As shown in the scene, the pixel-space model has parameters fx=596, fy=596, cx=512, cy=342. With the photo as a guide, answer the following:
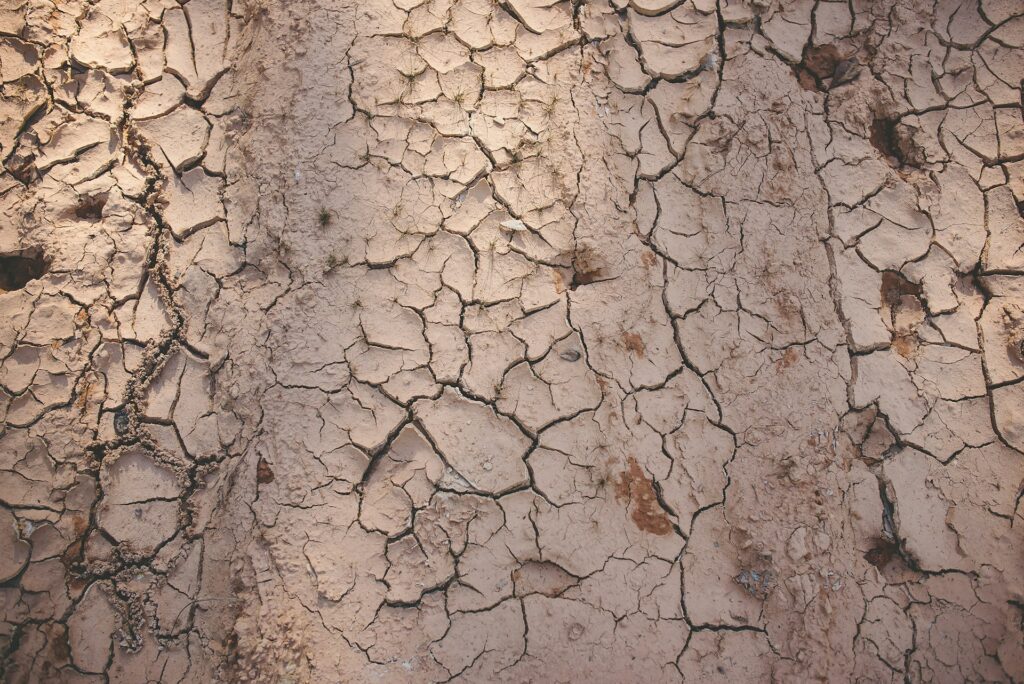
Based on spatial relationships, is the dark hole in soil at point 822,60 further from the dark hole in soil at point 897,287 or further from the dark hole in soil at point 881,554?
the dark hole in soil at point 881,554

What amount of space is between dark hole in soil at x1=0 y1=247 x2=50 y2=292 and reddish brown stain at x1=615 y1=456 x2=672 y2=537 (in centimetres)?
218

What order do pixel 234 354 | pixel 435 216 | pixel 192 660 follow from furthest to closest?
1. pixel 435 216
2. pixel 234 354
3. pixel 192 660

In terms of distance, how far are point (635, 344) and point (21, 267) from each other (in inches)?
87.1

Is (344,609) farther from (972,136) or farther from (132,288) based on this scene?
(972,136)

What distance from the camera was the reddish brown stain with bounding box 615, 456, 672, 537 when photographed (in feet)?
6.56

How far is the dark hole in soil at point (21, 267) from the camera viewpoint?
2.12 metres

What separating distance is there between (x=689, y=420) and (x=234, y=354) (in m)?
1.60

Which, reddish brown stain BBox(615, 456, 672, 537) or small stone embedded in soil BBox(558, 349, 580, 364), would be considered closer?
reddish brown stain BBox(615, 456, 672, 537)

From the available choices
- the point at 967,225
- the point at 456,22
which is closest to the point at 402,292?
the point at 456,22

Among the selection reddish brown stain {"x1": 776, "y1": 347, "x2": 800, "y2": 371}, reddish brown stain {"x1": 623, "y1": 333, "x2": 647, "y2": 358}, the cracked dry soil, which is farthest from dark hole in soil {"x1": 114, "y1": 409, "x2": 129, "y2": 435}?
reddish brown stain {"x1": 776, "y1": 347, "x2": 800, "y2": 371}

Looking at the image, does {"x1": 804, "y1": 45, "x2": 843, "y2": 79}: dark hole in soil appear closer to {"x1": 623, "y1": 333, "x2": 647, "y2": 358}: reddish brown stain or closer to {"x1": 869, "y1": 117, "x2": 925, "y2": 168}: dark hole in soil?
{"x1": 869, "y1": 117, "x2": 925, "y2": 168}: dark hole in soil

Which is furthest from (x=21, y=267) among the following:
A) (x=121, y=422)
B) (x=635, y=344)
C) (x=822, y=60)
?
(x=822, y=60)

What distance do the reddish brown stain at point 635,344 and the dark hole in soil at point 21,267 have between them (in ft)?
6.84

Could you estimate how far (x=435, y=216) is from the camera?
2215 mm
